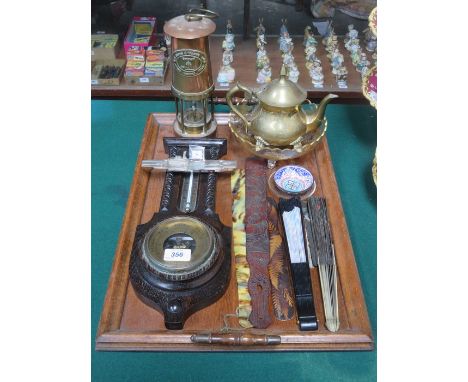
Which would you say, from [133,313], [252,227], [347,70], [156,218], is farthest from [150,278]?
[347,70]

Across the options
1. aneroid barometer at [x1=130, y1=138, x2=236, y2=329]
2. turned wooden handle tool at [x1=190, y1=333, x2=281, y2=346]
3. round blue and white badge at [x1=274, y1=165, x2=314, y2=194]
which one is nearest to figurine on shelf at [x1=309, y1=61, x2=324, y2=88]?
round blue and white badge at [x1=274, y1=165, x2=314, y2=194]

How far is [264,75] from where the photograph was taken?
199cm

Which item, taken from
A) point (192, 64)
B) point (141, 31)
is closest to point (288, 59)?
point (141, 31)

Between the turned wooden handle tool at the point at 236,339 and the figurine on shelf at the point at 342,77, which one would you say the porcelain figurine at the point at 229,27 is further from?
the turned wooden handle tool at the point at 236,339

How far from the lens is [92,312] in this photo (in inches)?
43.4

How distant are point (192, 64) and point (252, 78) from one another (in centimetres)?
79

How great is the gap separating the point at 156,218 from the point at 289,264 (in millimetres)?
359

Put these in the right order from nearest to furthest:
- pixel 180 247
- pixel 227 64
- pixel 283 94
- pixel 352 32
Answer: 1. pixel 180 247
2. pixel 283 94
3. pixel 227 64
4. pixel 352 32

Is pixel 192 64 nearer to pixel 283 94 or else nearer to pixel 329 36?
pixel 283 94

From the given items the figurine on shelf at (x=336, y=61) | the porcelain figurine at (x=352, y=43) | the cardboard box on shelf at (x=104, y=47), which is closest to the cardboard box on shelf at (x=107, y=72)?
the cardboard box on shelf at (x=104, y=47)

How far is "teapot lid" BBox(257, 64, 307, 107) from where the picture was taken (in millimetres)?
1235

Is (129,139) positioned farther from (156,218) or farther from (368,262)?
(368,262)

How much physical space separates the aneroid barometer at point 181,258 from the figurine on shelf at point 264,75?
3.11 feet

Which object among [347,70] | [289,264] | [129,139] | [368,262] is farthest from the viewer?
[347,70]
